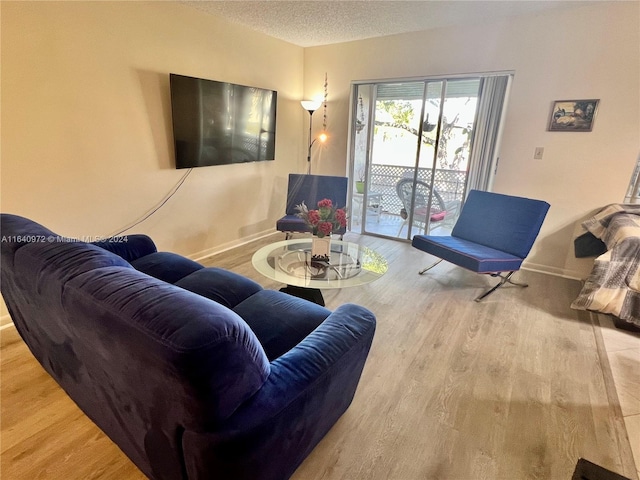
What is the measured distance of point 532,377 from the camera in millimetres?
1933

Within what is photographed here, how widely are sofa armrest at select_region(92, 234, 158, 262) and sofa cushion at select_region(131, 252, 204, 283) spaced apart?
55 mm

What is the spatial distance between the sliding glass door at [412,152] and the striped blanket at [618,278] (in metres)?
1.39

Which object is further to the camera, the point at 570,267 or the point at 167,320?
the point at 570,267

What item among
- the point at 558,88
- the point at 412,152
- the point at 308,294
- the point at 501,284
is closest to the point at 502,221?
the point at 501,284

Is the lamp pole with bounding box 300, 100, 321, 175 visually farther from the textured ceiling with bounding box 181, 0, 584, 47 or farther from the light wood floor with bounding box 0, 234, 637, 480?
the light wood floor with bounding box 0, 234, 637, 480

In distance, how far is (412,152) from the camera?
4.06 meters

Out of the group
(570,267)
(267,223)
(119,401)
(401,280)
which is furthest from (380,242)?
(119,401)

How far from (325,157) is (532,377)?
353 centimetres

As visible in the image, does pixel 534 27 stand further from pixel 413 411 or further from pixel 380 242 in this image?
pixel 413 411

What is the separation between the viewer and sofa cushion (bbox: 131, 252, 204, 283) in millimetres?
2047

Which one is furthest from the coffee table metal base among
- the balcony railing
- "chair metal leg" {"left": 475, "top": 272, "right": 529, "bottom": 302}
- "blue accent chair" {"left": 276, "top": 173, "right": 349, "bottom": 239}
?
the balcony railing

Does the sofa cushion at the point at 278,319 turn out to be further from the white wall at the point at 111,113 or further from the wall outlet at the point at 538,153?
the wall outlet at the point at 538,153

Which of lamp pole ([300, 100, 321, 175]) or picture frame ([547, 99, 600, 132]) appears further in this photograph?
lamp pole ([300, 100, 321, 175])

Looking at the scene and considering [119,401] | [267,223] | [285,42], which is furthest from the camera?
[267,223]
